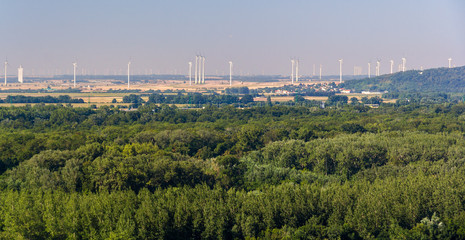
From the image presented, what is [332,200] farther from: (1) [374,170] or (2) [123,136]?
(2) [123,136]

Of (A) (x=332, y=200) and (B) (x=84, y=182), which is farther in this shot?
(B) (x=84, y=182)

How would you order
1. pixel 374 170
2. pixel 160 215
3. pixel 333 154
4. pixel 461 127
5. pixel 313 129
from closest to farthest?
pixel 160 215, pixel 374 170, pixel 333 154, pixel 313 129, pixel 461 127

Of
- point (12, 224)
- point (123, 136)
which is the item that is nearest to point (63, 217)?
point (12, 224)

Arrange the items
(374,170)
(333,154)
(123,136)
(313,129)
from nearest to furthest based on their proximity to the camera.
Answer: (374,170)
(333,154)
(123,136)
(313,129)

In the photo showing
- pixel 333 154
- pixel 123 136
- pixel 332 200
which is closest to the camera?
pixel 332 200

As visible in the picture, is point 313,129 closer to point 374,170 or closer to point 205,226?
point 374,170

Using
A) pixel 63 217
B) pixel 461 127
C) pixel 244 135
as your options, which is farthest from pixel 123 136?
pixel 461 127
